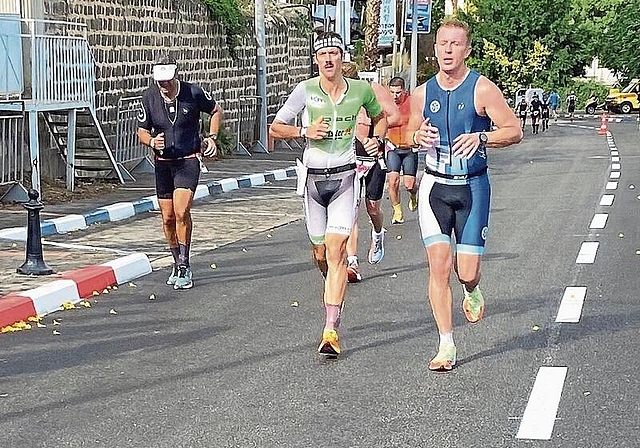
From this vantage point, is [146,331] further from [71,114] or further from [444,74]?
[71,114]

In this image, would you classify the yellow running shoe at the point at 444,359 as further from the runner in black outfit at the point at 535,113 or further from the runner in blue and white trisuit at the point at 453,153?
the runner in black outfit at the point at 535,113

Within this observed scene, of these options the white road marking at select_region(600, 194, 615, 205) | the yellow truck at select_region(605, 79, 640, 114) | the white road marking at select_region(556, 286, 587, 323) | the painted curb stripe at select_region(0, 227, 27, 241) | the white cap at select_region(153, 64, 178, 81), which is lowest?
the yellow truck at select_region(605, 79, 640, 114)

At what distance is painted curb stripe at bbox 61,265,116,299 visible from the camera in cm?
941

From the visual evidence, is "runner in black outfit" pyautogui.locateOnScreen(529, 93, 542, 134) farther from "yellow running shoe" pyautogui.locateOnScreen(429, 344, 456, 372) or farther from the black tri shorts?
"yellow running shoe" pyautogui.locateOnScreen(429, 344, 456, 372)

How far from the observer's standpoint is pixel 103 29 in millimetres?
19391

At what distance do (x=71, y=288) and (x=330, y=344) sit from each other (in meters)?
2.93

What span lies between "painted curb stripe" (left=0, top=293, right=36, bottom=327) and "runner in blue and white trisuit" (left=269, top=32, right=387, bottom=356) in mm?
2271

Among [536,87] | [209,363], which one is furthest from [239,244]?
[536,87]

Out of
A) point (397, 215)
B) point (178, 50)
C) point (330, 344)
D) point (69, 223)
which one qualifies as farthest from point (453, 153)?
point (178, 50)

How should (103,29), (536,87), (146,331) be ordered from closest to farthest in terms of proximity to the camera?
1. (146,331)
2. (103,29)
3. (536,87)

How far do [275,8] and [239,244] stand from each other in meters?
19.9

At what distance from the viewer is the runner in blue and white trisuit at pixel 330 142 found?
7.32 m

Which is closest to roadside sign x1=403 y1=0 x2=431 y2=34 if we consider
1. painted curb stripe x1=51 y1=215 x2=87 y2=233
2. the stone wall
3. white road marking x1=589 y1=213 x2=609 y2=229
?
the stone wall

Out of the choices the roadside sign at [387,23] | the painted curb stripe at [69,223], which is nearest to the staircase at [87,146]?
the painted curb stripe at [69,223]
